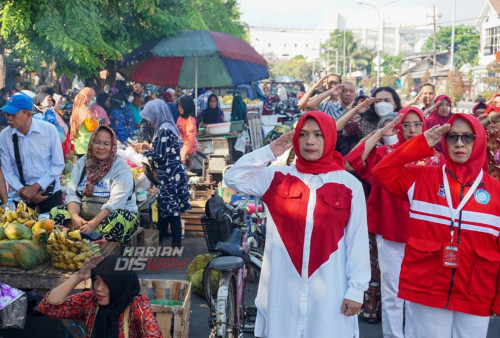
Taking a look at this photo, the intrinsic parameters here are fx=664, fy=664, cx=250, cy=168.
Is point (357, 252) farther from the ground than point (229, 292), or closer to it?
farther from the ground

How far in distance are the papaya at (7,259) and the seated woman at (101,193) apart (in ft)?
3.03

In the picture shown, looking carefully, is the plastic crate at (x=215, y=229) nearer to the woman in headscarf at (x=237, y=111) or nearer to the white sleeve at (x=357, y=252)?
the white sleeve at (x=357, y=252)

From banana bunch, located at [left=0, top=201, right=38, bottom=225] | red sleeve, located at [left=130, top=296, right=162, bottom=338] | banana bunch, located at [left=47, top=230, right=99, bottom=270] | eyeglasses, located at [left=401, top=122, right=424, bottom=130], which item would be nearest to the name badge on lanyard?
eyeglasses, located at [left=401, top=122, right=424, bottom=130]

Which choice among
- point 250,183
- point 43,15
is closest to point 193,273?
point 250,183

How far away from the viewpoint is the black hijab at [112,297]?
4.04 metres

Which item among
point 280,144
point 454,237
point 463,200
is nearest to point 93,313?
point 280,144

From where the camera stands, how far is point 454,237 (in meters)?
4.00

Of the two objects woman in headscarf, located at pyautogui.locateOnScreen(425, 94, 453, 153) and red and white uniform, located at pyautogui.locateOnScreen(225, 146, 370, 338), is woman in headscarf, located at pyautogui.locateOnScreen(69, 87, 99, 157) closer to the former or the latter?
woman in headscarf, located at pyautogui.locateOnScreen(425, 94, 453, 153)

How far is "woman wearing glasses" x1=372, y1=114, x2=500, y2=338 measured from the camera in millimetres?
3961

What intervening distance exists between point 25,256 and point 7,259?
0.17 metres

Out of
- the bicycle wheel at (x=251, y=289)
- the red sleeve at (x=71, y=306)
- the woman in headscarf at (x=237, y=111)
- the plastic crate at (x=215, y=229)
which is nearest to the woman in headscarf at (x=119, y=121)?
the woman in headscarf at (x=237, y=111)

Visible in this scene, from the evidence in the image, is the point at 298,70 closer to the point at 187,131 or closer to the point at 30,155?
the point at 187,131

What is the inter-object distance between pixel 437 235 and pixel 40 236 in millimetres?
3329

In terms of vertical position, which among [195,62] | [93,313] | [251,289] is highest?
[195,62]
